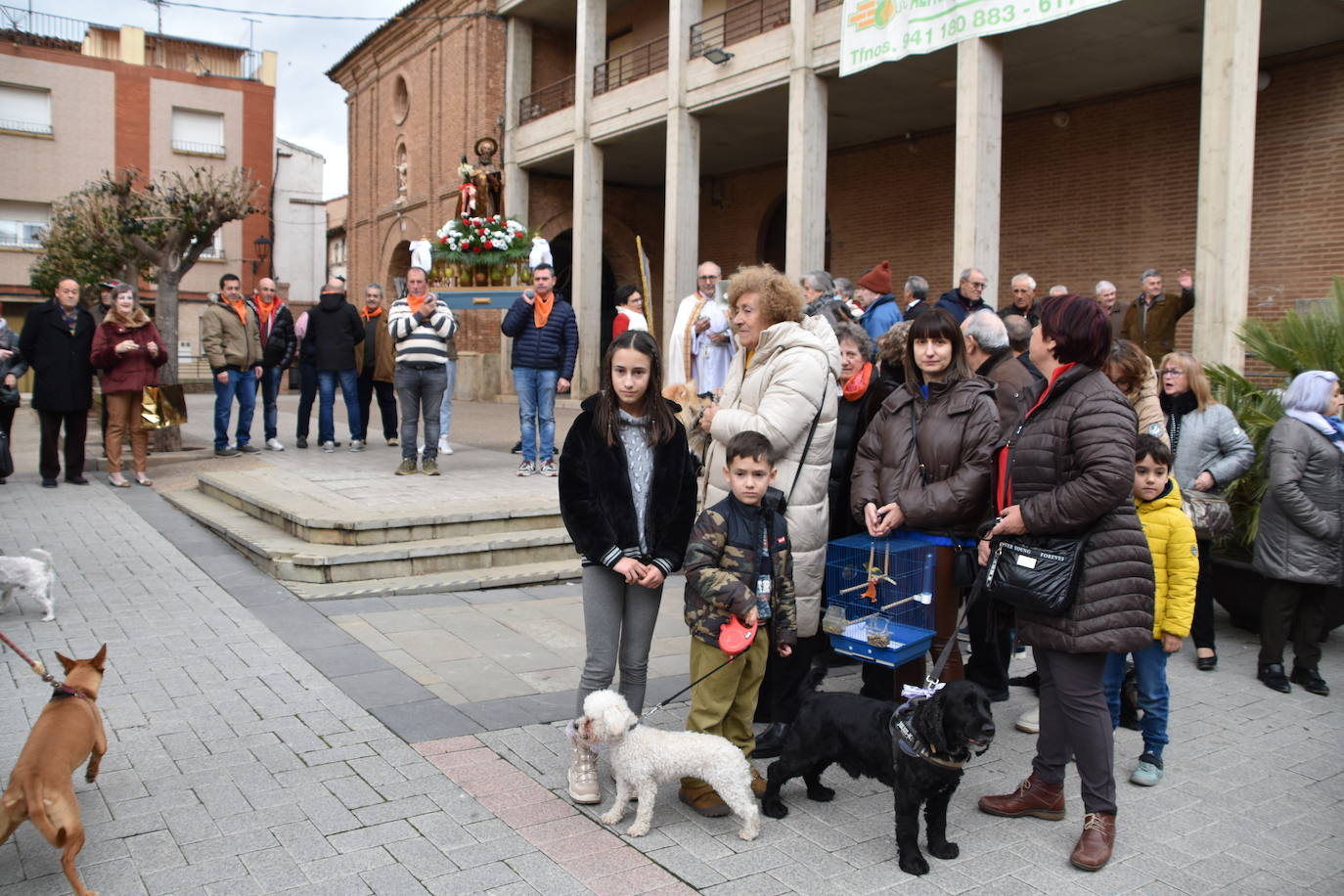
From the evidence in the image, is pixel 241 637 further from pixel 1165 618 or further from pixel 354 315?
pixel 354 315

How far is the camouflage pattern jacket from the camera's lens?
3.73 m

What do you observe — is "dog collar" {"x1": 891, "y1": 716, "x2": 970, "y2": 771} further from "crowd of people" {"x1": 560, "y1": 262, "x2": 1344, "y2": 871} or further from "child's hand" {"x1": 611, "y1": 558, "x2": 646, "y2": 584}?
"child's hand" {"x1": 611, "y1": 558, "x2": 646, "y2": 584}

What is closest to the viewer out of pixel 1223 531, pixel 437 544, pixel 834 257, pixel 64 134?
pixel 1223 531

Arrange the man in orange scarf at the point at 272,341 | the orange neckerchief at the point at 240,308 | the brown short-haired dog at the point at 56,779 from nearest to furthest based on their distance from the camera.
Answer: the brown short-haired dog at the point at 56,779 < the orange neckerchief at the point at 240,308 < the man in orange scarf at the point at 272,341

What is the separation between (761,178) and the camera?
23719mm

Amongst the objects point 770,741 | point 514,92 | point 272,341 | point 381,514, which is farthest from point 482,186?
point 770,741

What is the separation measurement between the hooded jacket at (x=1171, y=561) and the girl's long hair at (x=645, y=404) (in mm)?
1996

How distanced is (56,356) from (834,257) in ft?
50.0

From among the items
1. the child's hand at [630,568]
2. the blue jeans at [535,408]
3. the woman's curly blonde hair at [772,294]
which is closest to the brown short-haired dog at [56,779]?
the child's hand at [630,568]

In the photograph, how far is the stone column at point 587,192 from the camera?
2134 centimetres

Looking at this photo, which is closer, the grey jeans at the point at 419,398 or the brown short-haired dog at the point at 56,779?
the brown short-haired dog at the point at 56,779

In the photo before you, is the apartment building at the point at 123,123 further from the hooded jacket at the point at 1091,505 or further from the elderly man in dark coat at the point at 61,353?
the hooded jacket at the point at 1091,505

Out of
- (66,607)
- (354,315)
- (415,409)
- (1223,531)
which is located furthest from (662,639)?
(354,315)

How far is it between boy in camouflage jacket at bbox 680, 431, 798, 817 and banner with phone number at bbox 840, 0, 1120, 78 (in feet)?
31.5
